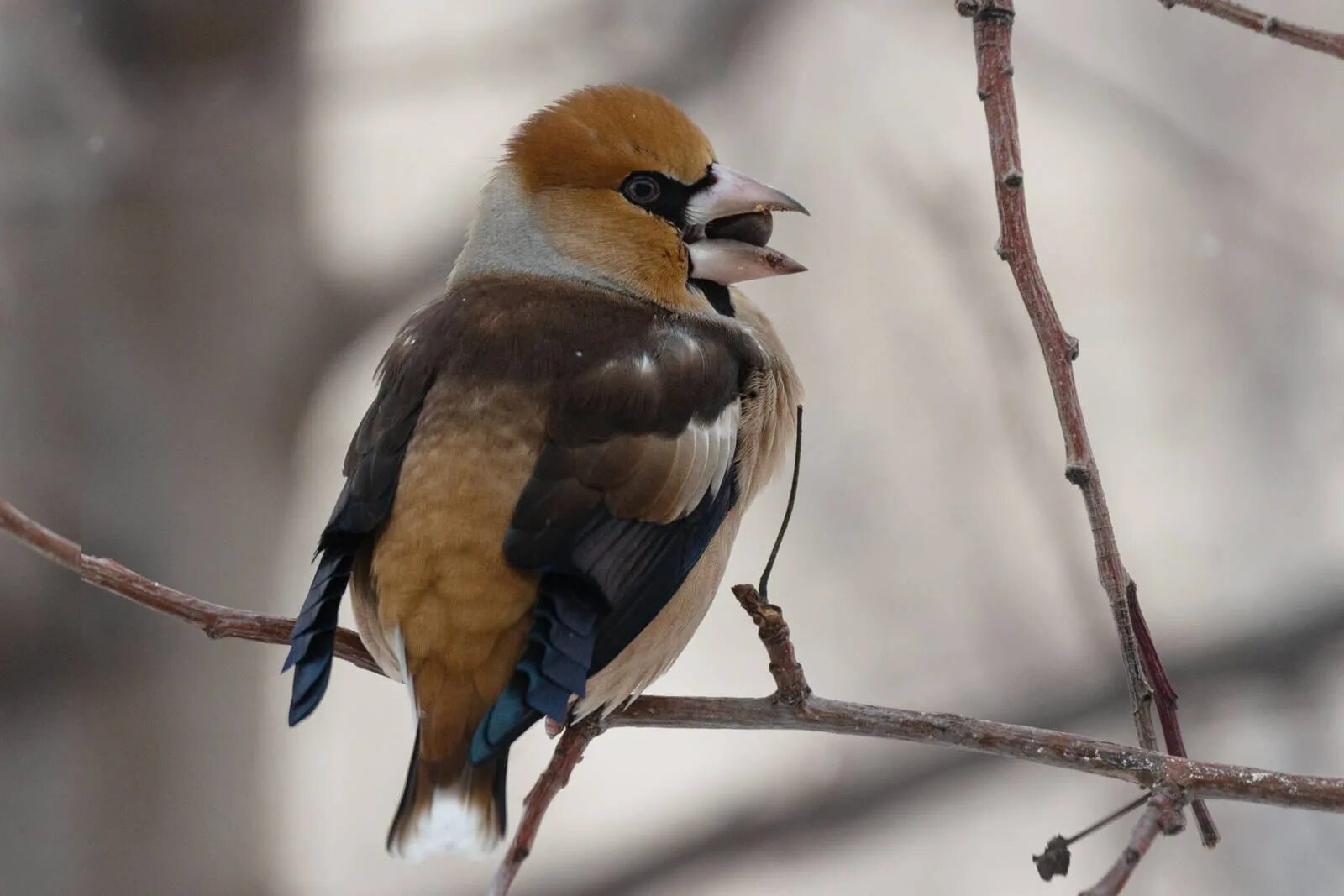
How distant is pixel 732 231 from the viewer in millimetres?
3391

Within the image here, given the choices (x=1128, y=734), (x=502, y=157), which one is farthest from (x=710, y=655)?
(x=502, y=157)

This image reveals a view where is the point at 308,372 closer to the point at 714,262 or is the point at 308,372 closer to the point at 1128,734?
the point at 714,262

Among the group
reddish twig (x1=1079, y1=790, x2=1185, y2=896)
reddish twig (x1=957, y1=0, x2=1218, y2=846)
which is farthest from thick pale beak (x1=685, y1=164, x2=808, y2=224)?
reddish twig (x1=1079, y1=790, x2=1185, y2=896)

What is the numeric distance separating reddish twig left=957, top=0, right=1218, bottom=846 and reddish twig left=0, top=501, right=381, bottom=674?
4.30ft

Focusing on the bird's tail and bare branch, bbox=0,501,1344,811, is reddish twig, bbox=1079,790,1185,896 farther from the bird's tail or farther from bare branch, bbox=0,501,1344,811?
the bird's tail

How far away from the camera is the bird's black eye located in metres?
3.36

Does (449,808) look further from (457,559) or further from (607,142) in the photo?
(607,142)

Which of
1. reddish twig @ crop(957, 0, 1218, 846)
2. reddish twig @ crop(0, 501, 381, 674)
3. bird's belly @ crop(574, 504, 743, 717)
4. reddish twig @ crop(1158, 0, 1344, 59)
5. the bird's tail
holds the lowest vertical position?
the bird's tail

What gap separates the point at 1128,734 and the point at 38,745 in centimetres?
379

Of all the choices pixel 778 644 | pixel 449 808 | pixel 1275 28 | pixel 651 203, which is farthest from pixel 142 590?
pixel 1275 28

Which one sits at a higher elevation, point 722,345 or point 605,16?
point 605,16

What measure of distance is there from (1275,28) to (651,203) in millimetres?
1504

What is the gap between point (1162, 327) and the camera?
6.88 m

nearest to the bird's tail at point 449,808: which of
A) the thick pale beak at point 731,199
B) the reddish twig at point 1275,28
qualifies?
the thick pale beak at point 731,199
